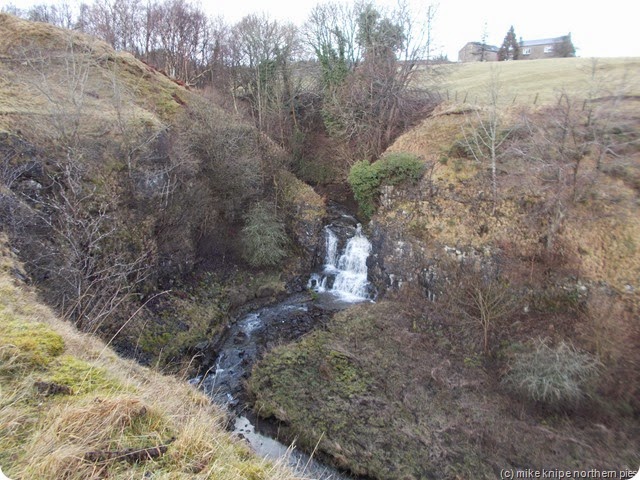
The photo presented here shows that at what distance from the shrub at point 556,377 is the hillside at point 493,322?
38 millimetres

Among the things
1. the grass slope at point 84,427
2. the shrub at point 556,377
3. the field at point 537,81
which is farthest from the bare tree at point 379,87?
the grass slope at point 84,427

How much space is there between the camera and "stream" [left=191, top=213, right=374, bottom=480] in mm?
8992

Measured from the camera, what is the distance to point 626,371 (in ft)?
29.9

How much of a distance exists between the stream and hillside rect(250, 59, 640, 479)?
53 centimetres

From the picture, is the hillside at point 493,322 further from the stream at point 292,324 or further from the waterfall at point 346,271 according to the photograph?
the waterfall at point 346,271

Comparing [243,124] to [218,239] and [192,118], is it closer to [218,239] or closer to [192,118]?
[192,118]

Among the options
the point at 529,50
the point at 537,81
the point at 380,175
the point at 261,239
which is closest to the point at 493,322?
the point at 380,175

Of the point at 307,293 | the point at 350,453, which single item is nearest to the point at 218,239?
the point at 307,293

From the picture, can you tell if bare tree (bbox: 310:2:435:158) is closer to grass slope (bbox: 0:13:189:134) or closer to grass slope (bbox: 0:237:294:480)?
grass slope (bbox: 0:13:189:134)

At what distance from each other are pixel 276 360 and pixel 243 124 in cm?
1177

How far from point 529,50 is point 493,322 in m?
57.9

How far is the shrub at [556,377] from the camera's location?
8.65m

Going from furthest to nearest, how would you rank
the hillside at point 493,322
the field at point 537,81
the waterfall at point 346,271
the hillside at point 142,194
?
the field at point 537,81
the waterfall at point 346,271
the hillside at point 142,194
the hillside at point 493,322

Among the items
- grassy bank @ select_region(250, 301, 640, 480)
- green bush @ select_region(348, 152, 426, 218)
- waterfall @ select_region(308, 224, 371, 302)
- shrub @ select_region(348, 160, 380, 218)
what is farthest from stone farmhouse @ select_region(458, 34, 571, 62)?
grassy bank @ select_region(250, 301, 640, 480)
